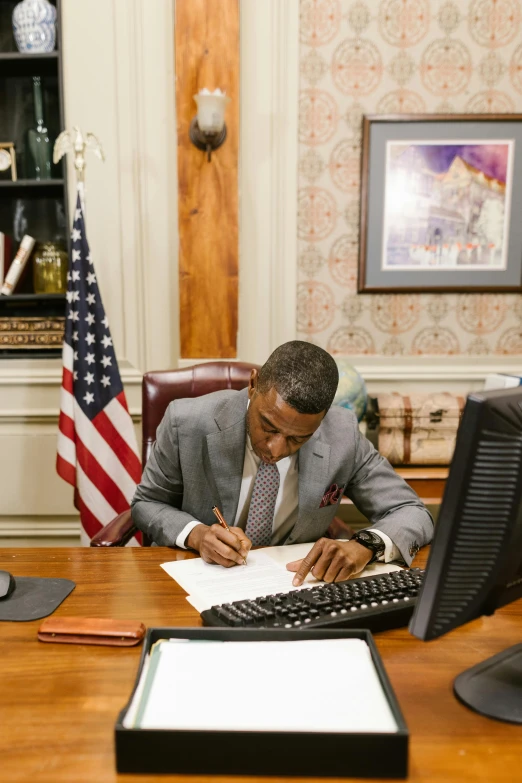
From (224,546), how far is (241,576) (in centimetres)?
9

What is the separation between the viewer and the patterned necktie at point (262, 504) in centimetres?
166

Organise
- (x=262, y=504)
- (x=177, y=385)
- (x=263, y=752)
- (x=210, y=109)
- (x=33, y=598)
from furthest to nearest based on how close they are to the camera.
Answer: (x=210, y=109) < (x=177, y=385) < (x=262, y=504) < (x=33, y=598) < (x=263, y=752)

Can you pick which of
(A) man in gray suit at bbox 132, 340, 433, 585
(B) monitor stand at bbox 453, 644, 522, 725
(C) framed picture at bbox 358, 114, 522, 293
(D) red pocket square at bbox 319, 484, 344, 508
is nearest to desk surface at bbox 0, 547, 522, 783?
(B) monitor stand at bbox 453, 644, 522, 725

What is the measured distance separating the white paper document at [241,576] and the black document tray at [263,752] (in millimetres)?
439

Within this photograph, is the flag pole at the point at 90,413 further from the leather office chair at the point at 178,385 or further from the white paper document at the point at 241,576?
the white paper document at the point at 241,576

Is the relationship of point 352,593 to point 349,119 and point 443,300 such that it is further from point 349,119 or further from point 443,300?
point 349,119

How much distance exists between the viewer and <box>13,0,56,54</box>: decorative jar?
2.87 m

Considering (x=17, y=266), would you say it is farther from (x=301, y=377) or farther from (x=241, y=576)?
(x=241, y=576)

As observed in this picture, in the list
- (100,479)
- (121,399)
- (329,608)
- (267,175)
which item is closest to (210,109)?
(267,175)

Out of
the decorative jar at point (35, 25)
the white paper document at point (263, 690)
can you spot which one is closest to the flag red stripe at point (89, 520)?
the white paper document at point (263, 690)

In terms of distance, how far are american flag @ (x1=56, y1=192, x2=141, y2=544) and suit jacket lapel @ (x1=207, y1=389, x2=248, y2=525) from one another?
1185 millimetres

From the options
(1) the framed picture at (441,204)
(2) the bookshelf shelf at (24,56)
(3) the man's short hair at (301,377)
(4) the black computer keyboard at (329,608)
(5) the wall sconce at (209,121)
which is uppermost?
(2) the bookshelf shelf at (24,56)

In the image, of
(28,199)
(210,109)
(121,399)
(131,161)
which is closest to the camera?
(210,109)

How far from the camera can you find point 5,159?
3.07 meters
